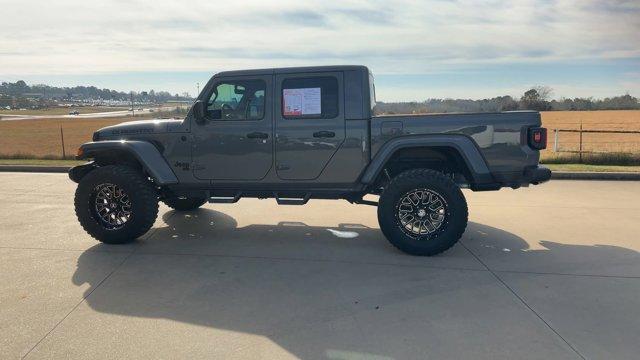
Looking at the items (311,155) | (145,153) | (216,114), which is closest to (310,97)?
(311,155)

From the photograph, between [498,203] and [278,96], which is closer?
[278,96]

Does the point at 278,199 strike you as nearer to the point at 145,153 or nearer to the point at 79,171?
the point at 145,153

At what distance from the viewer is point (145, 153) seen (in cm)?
535

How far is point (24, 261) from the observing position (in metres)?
4.77

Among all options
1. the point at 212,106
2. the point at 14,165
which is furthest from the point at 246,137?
the point at 14,165

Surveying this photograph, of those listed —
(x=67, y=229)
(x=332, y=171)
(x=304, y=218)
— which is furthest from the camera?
(x=304, y=218)

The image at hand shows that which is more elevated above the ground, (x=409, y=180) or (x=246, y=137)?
(x=246, y=137)

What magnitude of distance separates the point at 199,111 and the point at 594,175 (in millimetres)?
8332

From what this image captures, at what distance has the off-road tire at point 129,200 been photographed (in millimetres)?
5254

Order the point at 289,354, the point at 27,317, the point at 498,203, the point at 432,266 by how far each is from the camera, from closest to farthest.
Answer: the point at 289,354 → the point at 27,317 → the point at 432,266 → the point at 498,203

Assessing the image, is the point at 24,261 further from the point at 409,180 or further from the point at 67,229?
the point at 409,180

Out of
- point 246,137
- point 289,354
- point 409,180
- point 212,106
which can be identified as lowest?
point 289,354

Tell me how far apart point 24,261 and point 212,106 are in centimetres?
258

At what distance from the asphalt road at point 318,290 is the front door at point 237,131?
91 cm
